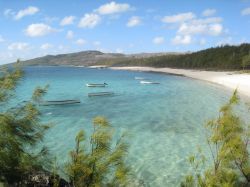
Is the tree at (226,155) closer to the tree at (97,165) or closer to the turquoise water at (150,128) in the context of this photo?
the tree at (97,165)

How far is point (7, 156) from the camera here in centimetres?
916

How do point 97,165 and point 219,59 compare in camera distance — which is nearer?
point 97,165

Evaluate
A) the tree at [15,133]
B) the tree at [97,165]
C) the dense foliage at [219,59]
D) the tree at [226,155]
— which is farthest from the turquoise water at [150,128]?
the dense foliage at [219,59]

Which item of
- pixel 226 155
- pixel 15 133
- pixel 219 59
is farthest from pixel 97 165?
pixel 219 59

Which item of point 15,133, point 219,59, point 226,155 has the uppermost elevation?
point 15,133

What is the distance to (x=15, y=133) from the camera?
381 inches

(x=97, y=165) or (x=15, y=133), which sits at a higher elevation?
(x=15, y=133)

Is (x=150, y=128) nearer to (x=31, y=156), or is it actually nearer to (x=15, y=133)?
(x=31, y=156)

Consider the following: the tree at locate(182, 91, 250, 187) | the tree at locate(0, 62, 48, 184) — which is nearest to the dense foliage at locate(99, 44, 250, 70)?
the tree at locate(182, 91, 250, 187)

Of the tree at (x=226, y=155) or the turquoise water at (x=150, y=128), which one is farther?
the turquoise water at (x=150, y=128)

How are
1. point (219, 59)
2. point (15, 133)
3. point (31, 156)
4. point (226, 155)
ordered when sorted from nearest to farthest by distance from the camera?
point (15, 133)
point (31, 156)
point (226, 155)
point (219, 59)

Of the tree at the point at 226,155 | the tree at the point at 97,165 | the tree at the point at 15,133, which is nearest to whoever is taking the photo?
the tree at the point at 97,165

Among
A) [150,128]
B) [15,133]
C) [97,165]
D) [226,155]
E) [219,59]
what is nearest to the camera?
[97,165]

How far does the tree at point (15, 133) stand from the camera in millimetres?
9227
